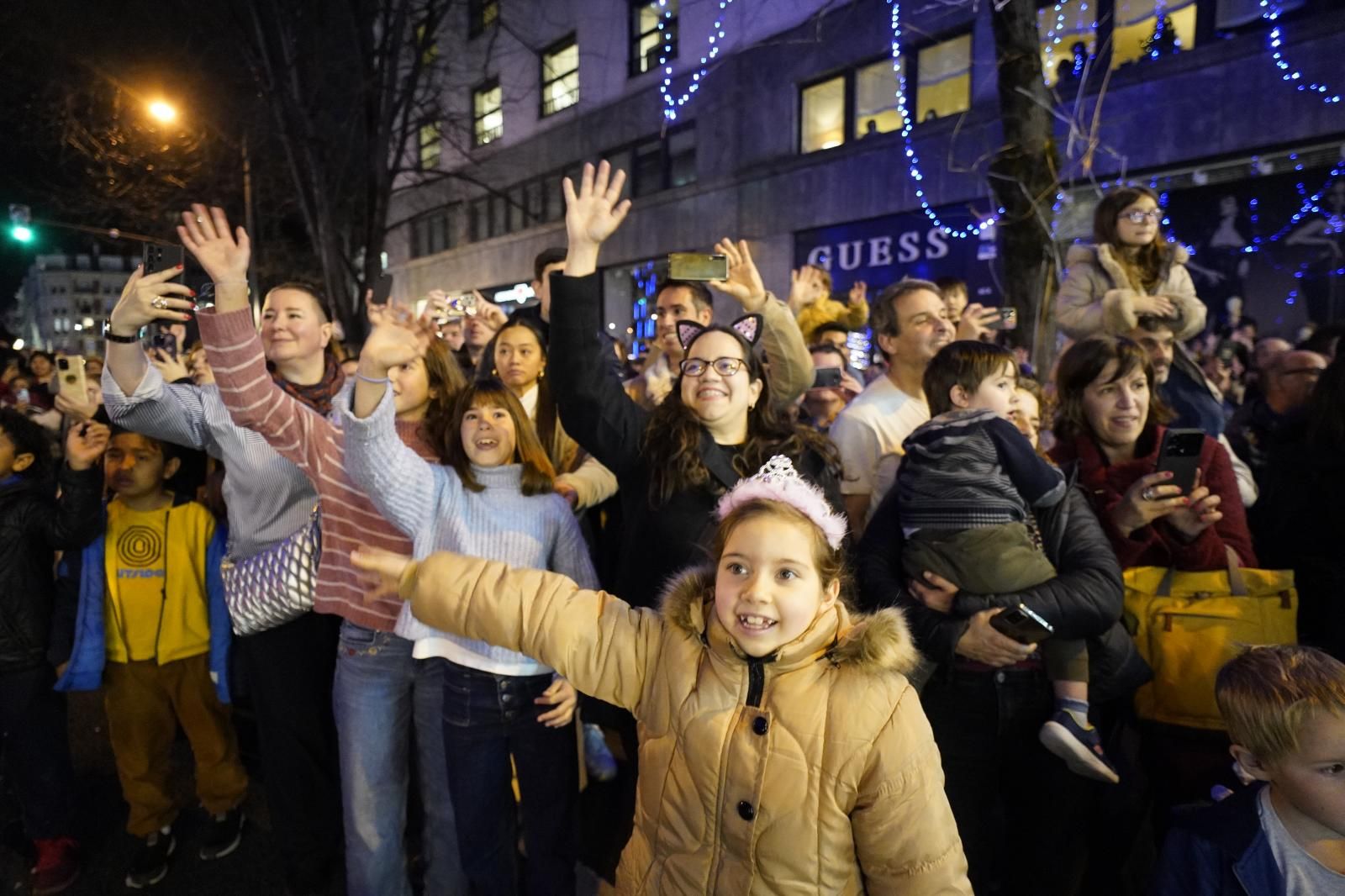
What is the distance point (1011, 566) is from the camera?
7.55ft

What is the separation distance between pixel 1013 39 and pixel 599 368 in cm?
455

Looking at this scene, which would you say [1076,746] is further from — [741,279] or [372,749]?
[372,749]

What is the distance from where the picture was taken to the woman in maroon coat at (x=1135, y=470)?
2547 millimetres

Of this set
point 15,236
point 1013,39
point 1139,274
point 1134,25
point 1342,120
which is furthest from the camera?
point 15,236

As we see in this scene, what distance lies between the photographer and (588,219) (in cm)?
240

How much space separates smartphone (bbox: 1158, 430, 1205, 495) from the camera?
2549 millimetres

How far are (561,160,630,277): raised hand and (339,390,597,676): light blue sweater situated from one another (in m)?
0.70

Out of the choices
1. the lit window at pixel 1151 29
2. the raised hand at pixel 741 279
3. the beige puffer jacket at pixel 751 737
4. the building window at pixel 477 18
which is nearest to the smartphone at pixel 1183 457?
the beige puffer jacket at pixel 751 737

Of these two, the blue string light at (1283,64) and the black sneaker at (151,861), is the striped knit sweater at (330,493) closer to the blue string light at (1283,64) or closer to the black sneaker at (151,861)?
the black sneaker at (151,861)

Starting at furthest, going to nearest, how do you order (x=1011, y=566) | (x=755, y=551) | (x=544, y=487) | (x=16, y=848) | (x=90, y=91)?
1. (x=90, y=91)
2. (x=16, y=848)
3. (x=544, y=487)
4. (x=1011, y=566)
5. (x=755, y=551)

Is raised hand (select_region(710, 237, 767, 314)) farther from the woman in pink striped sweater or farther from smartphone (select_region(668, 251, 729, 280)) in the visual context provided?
the woman in pink striped sweater

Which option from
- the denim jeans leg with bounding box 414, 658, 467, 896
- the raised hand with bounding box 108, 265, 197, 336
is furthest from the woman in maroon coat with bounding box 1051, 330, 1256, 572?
the raised hand with bounding box 108, 265, 197, 336

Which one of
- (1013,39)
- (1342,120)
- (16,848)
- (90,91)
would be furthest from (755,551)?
(90,91)

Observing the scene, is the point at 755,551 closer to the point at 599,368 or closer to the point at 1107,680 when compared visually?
the point at 599,368
